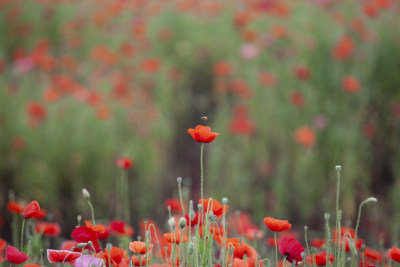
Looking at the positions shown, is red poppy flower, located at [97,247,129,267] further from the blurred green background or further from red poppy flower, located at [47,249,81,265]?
the blurred green background

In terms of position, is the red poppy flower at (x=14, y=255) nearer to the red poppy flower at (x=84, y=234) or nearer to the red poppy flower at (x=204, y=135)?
the red poppy flower at (x=84, y=234)

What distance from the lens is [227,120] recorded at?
302cm

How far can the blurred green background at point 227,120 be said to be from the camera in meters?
2.46

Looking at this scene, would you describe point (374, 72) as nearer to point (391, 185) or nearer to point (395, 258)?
point (391, 185)

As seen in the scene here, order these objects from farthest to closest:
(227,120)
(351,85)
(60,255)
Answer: (227,120)
(351,85)
(60,255)

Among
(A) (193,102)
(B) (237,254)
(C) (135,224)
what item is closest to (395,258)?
(B) (237,254)

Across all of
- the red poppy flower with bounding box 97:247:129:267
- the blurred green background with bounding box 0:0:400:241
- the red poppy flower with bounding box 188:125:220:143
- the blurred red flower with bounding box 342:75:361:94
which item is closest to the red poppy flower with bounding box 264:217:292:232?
the red poppy flower with bounding box 188:125:220:143

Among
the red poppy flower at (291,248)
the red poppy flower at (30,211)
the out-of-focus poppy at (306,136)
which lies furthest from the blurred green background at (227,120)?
the red poppy flower at (291,248)

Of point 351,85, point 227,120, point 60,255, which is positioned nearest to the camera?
point 60,255

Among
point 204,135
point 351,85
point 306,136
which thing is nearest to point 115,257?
point 204,135

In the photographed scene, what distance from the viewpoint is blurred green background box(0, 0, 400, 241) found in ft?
8.06

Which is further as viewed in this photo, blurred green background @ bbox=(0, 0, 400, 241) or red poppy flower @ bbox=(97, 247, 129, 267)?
blurred green background @ bbox=(0, 0, 400, 241)

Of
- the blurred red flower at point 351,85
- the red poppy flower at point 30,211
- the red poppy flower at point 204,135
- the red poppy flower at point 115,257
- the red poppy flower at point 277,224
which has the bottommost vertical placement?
the red poppy flower at point 115,257

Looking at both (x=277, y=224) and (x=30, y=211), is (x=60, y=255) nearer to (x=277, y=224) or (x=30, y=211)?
(x=30, y=211)
